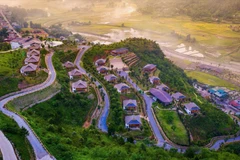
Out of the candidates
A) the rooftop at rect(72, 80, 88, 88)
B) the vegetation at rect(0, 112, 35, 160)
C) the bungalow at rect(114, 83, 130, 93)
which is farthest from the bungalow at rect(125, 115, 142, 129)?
the vegetation at rect(0, 112, 35, 160)

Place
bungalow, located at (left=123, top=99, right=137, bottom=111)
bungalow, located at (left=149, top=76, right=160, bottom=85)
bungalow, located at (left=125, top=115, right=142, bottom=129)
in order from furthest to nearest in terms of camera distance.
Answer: bungalow, located at (left=149, top=76, right=160, bottom=85) < bungalow, located at (left=123, top=99, right=137, bottom=111) < bungalow, located at (left=125, top=115, right=142, bottom=129)

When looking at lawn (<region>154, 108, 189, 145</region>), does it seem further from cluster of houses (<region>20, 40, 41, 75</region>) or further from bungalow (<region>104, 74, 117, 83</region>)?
cluster of houses (<region>20, 40, 41, 75</region>)

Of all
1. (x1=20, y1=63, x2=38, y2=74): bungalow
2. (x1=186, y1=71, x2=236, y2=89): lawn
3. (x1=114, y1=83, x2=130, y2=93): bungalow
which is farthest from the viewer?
(x1=186, y1=71, x2=236, y2=89): lawn

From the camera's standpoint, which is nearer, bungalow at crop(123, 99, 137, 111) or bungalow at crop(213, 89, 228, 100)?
bungalow at crop(123, 99, 137, 111)

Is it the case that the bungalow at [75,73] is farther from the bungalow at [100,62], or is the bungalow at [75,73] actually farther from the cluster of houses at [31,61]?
the bungalow at [100,62]

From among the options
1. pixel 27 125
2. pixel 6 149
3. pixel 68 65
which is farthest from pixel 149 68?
pixel 6 149

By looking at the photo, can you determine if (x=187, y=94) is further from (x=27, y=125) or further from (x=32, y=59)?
(x=27, y=125)

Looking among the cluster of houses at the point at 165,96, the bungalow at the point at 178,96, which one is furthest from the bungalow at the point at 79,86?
the bungalow at the point at 178,96
